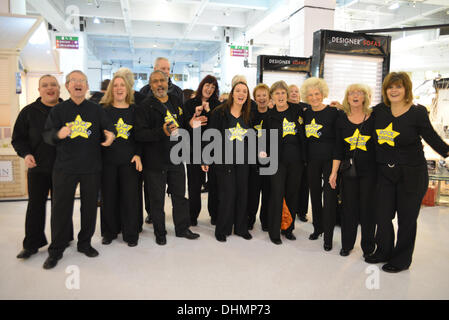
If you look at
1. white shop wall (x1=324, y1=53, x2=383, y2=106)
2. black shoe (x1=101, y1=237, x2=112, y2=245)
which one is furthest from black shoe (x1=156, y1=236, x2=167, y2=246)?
white shop wall (x1=324, y1=53, x2=383, y2=106)

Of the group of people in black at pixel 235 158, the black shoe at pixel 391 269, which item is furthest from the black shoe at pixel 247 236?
the black shoe at pixel 391 269

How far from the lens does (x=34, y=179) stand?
284 centimetres

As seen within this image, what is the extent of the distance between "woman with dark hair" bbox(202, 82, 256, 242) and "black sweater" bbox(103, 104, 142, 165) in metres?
0.78

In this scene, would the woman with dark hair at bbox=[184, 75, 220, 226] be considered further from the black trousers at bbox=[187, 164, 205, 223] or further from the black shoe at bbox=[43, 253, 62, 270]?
the black shoe at bbox=[43, 253, 62, 270]

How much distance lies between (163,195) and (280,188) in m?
1.20

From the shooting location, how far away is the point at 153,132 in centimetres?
304

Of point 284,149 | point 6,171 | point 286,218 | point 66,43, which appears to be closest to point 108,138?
point 284,149

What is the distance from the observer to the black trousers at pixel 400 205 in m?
2.57

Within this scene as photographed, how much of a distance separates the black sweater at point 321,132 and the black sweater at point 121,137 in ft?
5.70

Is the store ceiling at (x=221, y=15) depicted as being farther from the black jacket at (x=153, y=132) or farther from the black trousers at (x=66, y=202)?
the black trousers at (x=66, y=202)

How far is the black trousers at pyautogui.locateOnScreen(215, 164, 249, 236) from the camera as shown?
3.29 m

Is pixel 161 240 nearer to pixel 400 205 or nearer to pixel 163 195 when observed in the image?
pixel 163 195
